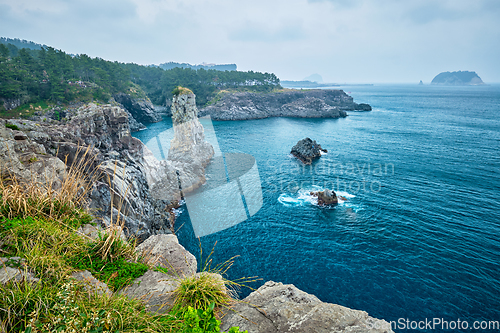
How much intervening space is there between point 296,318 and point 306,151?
48774 millimetres

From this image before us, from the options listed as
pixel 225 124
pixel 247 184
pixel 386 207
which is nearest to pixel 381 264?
pixel 386 207

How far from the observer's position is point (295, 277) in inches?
843

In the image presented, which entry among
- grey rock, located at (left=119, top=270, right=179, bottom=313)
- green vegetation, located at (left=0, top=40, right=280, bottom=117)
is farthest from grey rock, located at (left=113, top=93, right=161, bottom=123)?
grey rock, located at (left=119, top=270, right=179, bottom=313)

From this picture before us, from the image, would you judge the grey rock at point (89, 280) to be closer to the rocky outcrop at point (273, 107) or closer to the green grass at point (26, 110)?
the green grass at point (26, 110)

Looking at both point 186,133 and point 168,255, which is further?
point 186,133

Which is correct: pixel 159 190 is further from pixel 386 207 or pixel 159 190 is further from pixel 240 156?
pixel 386 207

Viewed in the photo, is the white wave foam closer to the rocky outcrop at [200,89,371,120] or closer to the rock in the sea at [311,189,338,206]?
the rock in the sea at [311,189,338,206]

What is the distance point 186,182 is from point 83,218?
3190 cm

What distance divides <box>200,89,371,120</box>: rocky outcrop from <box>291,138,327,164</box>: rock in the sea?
2189 inches

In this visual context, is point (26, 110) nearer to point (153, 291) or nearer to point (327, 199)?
point (327, 199)

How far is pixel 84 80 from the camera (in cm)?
8144

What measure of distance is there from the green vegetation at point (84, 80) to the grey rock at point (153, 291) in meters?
62.2

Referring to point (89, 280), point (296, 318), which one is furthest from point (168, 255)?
point (296, 318)

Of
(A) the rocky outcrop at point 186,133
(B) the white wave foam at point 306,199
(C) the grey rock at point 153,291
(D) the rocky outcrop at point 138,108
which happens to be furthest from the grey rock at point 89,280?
(D) the rocky outcrop at point 138,108
